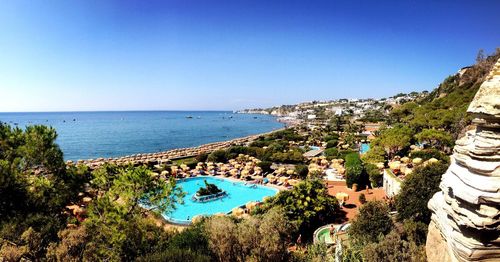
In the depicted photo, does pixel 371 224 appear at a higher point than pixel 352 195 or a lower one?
higher

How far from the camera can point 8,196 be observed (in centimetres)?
830

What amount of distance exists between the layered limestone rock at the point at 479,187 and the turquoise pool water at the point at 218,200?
1591 centimetres

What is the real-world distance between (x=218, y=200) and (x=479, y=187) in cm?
2137

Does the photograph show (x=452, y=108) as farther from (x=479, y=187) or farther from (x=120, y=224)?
(x=120, y=224)

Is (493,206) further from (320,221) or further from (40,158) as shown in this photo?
(320,221)

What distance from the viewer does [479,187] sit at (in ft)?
16.2

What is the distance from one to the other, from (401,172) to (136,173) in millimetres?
21518

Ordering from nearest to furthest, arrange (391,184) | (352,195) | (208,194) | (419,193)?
(419,193) < (391,184) < (352,195) < (208,194)

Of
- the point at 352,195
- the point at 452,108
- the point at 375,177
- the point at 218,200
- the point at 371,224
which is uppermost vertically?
the point at 452,108

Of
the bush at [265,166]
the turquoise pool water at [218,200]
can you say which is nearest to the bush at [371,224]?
the turquoise pool water at [218,200]

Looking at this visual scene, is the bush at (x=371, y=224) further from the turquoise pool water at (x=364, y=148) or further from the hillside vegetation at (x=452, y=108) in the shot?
the turquoise pool water at (x=364, y=148)

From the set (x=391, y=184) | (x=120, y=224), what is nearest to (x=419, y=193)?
(x=391, y=184)

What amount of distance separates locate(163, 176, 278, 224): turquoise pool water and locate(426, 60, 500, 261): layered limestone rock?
15.9m

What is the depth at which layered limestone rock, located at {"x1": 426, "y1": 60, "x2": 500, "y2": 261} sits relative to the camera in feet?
15.8
